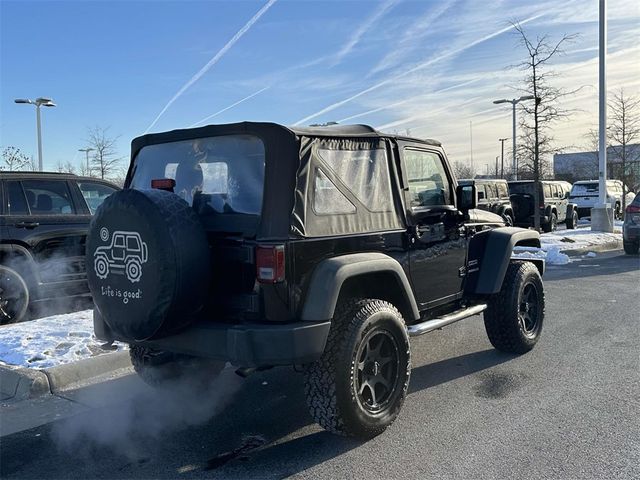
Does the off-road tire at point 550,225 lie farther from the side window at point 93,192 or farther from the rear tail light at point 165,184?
the rear tail light at point 165,184

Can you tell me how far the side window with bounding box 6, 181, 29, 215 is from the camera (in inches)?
269

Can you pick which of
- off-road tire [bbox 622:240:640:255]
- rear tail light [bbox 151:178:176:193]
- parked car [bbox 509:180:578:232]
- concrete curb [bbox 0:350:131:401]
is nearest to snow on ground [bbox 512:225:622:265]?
off-road tire [bbox 622:240:640:255]

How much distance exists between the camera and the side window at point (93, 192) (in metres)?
7.64

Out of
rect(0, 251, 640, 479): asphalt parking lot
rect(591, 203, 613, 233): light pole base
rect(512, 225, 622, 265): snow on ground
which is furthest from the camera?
rect(591, 203, 613, 233): light pole base

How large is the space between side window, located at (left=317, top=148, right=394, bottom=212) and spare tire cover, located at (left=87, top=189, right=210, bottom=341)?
104 centimetres

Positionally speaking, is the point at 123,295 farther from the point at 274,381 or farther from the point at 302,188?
the point at 274,381

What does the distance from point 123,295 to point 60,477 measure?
1.12 metres

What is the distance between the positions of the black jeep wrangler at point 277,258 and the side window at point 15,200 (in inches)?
123

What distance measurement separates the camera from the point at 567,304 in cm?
796

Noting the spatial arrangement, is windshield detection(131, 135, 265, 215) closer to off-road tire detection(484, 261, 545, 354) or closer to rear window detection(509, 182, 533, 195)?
off-road tire detection(484, 261, 545, 354)

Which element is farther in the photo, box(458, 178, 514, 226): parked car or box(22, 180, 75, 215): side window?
box(458, 178, 514, 226): parked car

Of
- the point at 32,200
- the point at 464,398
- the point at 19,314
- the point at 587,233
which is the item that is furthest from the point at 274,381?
the point at 587,233

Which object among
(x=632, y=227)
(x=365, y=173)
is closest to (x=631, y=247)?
(x=632, y=227)

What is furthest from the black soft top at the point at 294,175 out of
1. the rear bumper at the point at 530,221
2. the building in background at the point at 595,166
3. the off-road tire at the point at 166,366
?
the building in background at the point at 595,166
